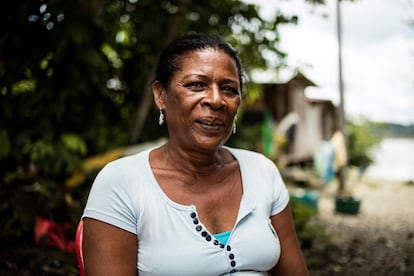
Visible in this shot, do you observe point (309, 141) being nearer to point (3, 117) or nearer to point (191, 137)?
point (3, 117)

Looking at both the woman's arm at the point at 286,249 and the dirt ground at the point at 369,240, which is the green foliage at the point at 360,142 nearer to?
the dirt ground at the point at 369,240

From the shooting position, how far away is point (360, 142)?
590 inches

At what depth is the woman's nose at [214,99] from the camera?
1719 millimetres

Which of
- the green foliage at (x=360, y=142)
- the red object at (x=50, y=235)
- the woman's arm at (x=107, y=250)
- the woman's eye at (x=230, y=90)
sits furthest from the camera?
the green foliage at (x=360, y=142)

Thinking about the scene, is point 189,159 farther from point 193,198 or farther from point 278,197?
point 278,197

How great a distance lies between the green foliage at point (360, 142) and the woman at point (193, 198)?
A: 1348cm

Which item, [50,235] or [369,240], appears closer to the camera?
[50,235]

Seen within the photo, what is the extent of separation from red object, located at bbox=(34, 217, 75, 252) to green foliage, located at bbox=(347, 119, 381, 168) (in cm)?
1235

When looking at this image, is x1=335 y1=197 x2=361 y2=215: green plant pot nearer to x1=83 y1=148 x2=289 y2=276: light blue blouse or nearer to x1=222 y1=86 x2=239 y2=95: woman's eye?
x1=83 y1=148 x2=289 y2=276: light blue blouse

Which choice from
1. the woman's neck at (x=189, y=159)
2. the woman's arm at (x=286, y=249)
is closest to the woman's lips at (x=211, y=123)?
the woman's neck at (x=189, y=159)

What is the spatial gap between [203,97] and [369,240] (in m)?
4.28

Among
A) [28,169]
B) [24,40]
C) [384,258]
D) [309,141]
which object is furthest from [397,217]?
[309,141]

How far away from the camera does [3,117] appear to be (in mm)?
4297

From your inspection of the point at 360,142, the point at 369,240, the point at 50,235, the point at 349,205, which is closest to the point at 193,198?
the point at 50,235
